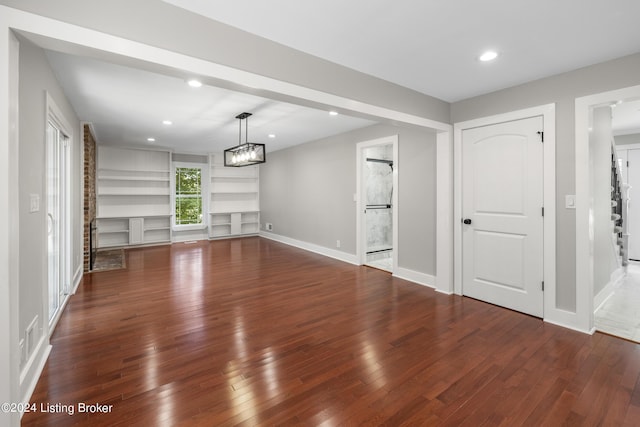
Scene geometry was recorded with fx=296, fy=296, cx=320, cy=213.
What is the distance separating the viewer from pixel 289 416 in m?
1.72

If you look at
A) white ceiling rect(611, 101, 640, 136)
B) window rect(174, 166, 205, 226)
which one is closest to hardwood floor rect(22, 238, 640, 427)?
white ceiling rect(611, 101, 640, 136)

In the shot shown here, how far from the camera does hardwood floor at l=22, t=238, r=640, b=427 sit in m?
1.76

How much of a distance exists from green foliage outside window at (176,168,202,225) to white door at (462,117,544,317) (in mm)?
7154

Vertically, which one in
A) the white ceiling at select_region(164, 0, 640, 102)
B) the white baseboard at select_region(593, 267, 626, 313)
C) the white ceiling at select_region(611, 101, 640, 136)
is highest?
the white ceiling at select_region(611, 101, 640, 136)

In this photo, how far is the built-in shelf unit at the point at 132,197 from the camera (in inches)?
281

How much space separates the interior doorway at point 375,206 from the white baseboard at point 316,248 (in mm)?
316

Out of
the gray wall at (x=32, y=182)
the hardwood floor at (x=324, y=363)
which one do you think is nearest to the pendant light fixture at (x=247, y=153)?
the hardwood floor at (x=324, y=363)

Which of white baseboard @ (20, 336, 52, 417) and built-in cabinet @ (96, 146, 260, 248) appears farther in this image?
built-in cabinet @ (96, 146, 260, 248)

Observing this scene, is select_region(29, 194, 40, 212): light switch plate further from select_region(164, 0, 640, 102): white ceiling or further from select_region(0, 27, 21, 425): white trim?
select_region(164, 0, 640, 102): white ceiling

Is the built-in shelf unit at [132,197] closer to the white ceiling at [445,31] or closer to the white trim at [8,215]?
the white trim at [8,215]

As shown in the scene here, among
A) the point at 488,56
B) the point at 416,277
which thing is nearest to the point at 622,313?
the point at 416,277

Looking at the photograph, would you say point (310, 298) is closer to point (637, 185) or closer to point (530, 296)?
point (530, 296)

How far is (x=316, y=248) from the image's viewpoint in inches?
262

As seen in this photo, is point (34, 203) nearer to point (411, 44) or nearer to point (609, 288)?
point (411, 44)
